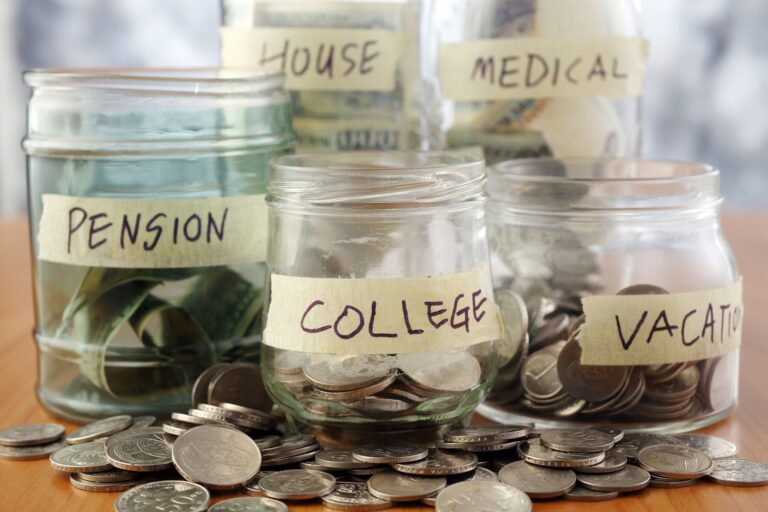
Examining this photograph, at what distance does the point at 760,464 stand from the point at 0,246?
1225mm

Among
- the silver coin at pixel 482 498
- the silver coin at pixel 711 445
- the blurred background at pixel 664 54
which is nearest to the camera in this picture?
the silver coin at pixel 482 498

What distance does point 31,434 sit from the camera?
33.1 inches

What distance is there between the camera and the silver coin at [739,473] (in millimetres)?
738

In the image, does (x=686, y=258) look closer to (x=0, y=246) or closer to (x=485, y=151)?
(x=485, y=151)

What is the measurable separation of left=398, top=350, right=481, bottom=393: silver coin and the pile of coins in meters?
0.07

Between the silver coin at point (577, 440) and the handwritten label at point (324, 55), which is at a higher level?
the handwritten label at point (324, 55)

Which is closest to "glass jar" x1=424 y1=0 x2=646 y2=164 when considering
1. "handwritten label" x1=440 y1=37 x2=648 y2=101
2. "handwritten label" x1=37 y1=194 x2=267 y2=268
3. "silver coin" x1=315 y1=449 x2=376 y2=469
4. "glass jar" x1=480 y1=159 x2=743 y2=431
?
"handwritten label" x1=440 y1=37 x2=648 y2=101

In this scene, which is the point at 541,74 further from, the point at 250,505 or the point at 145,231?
the point at 250,505

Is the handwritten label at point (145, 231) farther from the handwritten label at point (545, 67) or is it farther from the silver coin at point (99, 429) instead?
the handwritten label at point (545, 67)

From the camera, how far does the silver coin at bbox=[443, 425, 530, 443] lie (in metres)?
0.76

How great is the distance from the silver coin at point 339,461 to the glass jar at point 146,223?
0.17m

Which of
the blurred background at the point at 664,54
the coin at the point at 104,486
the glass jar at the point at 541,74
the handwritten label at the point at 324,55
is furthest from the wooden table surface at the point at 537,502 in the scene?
the blurred background at the point at 664,54

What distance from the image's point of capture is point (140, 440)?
2.56 ft

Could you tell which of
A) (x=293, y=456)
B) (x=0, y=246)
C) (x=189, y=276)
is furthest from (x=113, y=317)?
(x=0, y=246)
